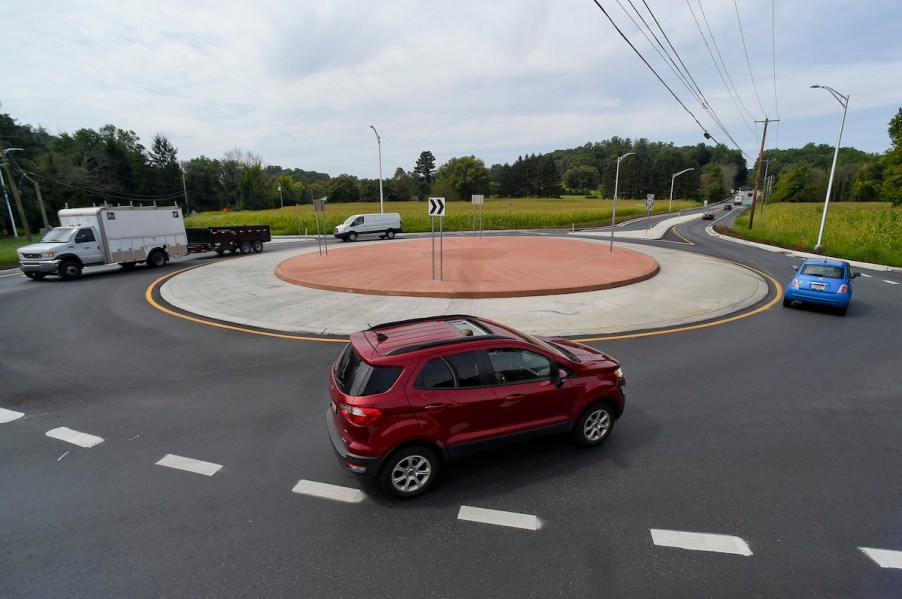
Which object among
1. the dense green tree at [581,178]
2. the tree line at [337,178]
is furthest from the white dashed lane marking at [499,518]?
the dense green tree at [581,178]

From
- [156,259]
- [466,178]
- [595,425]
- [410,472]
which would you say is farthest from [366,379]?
[466,178]

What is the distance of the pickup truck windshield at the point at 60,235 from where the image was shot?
752 inches

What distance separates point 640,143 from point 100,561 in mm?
223902

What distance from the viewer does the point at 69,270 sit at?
19047 millimetres

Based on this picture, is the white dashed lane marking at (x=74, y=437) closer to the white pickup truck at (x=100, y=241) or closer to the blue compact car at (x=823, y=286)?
the blue compact car at (x=823, y=286)

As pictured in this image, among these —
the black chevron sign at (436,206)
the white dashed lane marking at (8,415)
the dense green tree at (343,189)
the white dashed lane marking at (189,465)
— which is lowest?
the white dashed lane marking at (8,415)

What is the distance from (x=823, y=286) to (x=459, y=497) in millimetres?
13488

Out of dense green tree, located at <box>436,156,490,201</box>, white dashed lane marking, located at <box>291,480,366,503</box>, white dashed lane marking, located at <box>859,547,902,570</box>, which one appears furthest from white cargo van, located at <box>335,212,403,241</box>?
dense green tree, located at <box>436,156,490,201</box>

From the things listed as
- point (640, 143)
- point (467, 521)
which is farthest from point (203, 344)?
point (640, 143)

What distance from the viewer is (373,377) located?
452cm

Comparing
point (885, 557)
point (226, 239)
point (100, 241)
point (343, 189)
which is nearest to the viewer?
point (885, 557)

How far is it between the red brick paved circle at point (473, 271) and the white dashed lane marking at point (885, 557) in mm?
10801

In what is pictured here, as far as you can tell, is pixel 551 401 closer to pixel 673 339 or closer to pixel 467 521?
pixel 467 521

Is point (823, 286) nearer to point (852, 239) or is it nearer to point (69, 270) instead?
point (852, 239)
